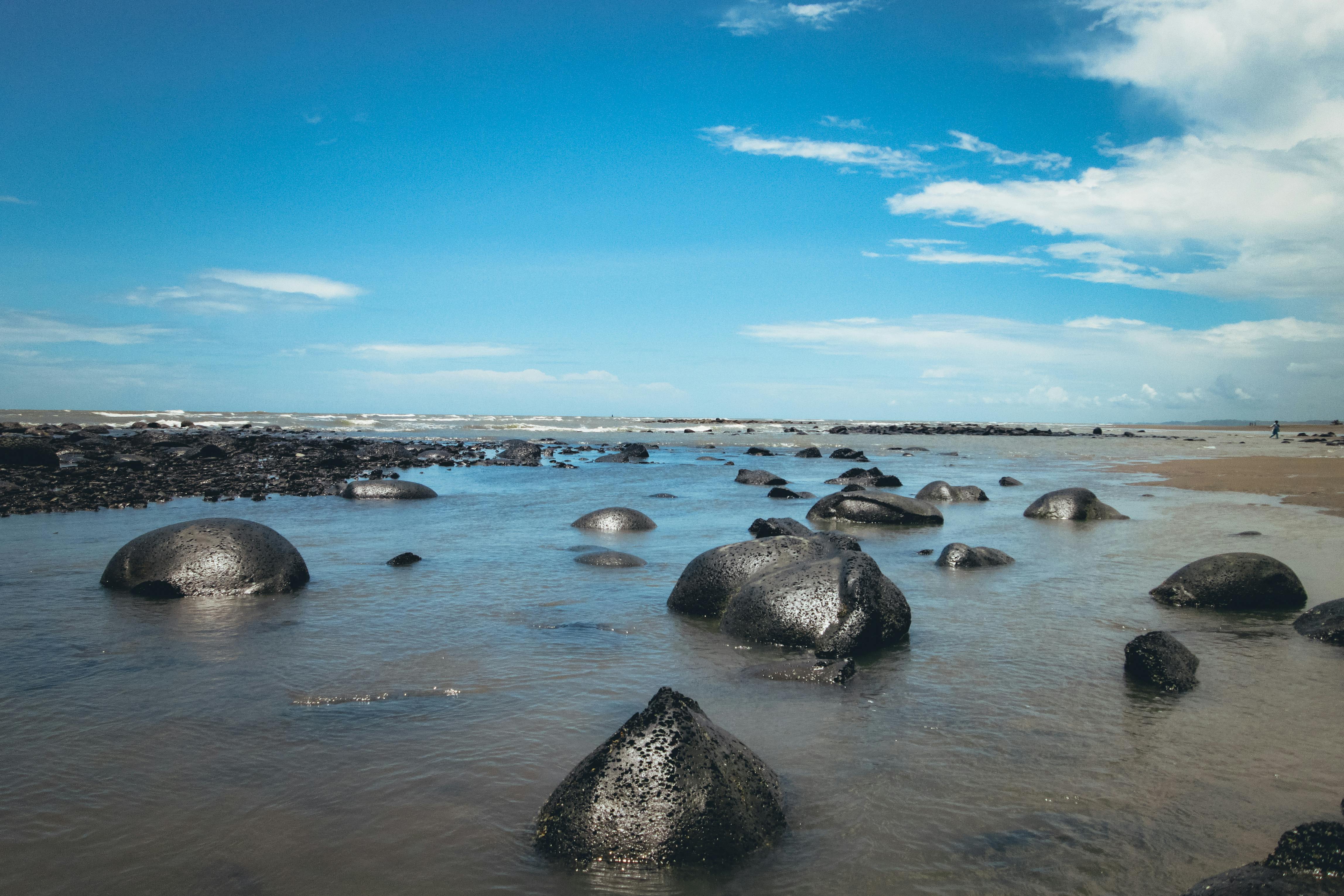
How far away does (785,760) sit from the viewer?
4.00 meters

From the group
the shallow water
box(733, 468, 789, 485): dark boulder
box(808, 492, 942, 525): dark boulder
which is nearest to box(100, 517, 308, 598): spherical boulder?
the shallow water

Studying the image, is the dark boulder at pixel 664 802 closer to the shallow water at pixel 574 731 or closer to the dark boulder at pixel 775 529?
the shallow water at pixel 574 731

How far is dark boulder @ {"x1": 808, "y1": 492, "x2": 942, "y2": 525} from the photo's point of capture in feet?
43.8

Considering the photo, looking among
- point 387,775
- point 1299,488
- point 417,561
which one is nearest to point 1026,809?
point 387,775

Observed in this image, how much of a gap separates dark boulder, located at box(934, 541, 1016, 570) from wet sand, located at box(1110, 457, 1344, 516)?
833 cm

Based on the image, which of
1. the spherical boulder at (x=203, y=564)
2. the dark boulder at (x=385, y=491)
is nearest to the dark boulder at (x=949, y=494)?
the dark boulder at (x=385, y=491)

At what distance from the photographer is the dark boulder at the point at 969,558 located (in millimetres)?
9195

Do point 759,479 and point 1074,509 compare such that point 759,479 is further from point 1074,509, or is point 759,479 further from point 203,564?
point 203,564

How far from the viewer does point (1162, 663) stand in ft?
16.8

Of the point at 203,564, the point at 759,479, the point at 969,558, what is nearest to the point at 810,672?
the point at 969,558

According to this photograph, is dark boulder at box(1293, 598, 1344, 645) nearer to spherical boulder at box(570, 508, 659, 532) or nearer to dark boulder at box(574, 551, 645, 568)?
dark boulder at box(574, 551, 645, 568)

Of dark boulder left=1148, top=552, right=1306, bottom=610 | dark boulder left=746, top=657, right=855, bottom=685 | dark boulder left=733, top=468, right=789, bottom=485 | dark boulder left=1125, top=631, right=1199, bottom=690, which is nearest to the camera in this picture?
dark boulder left=1125, top=631, right=1199, bottom=690

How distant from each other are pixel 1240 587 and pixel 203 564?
9778mm

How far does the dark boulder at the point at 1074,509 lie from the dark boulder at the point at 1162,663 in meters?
8.55
